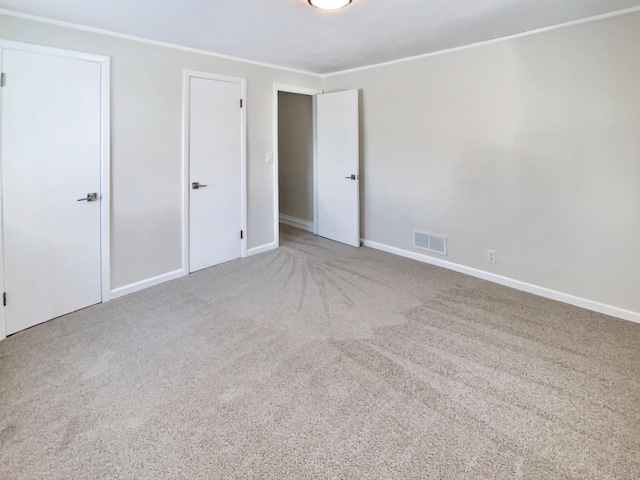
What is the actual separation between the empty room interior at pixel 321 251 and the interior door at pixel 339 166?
119mm

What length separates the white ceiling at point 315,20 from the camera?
2443mm

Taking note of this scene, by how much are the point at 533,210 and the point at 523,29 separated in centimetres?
154

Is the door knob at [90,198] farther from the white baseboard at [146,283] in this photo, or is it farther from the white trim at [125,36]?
the white trim at [125,36]

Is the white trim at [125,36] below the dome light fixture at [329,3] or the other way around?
the other way around

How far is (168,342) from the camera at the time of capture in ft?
8.09

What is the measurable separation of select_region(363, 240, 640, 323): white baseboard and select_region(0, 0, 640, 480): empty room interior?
0.06 feet

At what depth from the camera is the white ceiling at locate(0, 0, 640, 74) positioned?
244cm

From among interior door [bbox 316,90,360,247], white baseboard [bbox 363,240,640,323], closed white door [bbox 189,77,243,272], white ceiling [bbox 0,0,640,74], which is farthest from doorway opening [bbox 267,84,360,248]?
white ceiling [bbox 0,0,640,74]

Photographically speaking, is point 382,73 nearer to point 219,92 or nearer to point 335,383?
point 219,92

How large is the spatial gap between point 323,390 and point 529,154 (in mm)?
2723

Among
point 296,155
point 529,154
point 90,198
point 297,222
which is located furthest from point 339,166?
point 90,198

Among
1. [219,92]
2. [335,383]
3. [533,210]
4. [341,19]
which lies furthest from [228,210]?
[533,210]

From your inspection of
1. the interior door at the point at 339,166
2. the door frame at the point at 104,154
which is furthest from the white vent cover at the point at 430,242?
the door frame at the point at 104,154

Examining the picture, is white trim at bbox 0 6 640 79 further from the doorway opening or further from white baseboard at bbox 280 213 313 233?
white baseboard at bbox 280 213 313 233
